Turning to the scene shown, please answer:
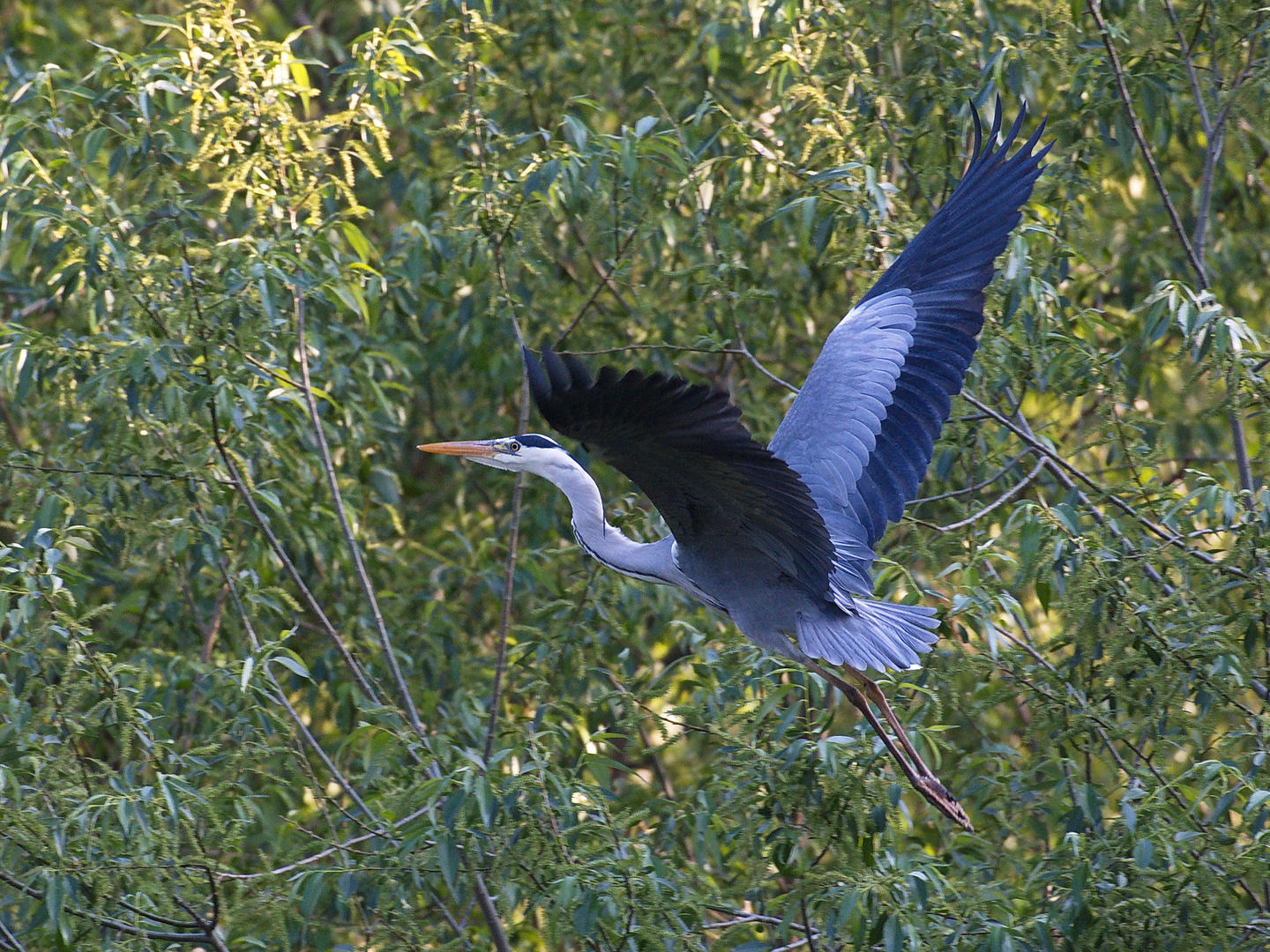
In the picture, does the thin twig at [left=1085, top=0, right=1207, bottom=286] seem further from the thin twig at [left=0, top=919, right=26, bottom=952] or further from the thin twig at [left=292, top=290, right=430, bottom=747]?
the thin twig at [left=0, top=919, right=26, bottom=952]

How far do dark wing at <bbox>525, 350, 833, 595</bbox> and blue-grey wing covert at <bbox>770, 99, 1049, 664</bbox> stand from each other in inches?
10.7

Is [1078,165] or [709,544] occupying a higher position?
[1078,165]

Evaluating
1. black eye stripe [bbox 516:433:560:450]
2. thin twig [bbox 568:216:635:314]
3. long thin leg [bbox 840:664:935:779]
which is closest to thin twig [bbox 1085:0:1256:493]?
long thin leg [bbox 840:664:935:779]

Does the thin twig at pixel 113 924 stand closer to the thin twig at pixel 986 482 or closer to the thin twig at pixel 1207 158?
the thin twig at pixel 986 482

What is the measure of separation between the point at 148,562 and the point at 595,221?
173 centimetres

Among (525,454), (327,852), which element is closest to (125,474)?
(525,454)

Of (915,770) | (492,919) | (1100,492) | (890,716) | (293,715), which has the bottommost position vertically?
(492,919)

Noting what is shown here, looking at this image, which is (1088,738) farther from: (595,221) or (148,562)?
(148,562)

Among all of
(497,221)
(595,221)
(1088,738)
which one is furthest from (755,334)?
(1088,738)

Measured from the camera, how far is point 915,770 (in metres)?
3.62

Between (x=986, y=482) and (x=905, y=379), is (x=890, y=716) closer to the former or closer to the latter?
(x=986, y=482)

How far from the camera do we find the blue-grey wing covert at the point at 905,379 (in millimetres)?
4012

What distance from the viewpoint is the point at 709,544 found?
3.81 meters

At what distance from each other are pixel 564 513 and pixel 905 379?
139 centimetres
